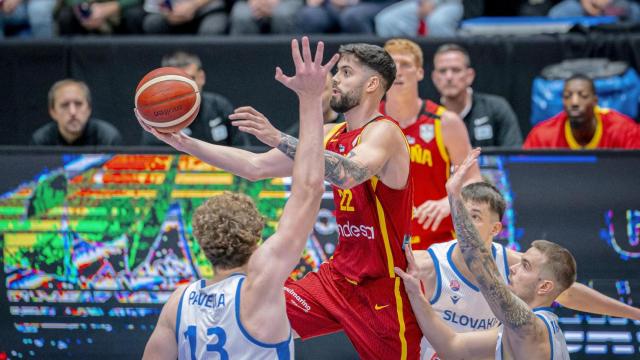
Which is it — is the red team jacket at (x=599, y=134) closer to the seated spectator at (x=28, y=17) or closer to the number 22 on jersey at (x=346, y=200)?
the number 22 on jersey at (x=346, y=200)

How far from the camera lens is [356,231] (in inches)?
206

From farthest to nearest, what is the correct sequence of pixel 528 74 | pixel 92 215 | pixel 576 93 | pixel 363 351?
pixel 528 74 → pixel 576 93 → pixel 92 215 → pixel 363 351

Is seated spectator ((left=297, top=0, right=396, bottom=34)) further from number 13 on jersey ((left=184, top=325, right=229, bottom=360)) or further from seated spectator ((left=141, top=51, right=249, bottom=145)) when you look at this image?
number 13 on jersey ((left=184, top=325, right=229, bottom=360))

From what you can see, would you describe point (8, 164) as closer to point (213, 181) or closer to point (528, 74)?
point (213, 181)

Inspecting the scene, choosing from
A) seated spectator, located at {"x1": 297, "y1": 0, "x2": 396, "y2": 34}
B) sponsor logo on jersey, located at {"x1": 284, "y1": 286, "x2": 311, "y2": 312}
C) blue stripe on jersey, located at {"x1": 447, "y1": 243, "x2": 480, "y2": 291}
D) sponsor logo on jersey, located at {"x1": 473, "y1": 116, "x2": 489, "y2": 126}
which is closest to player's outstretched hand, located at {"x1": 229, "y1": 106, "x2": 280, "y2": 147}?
sponsor logo on jersey, located at {"x1": 284, "y1": 286, "x2": 311, "y2": 312}

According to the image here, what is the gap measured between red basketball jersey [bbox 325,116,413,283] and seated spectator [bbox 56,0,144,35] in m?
5.72

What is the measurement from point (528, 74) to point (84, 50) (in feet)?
14.1

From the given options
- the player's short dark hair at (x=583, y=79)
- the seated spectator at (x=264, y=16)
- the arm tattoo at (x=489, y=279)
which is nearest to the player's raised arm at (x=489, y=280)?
the arm tattoo at (x=489, y=279)

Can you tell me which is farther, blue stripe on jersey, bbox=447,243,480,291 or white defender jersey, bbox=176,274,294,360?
blue stripe on jersey, bbox=447,243,480,291

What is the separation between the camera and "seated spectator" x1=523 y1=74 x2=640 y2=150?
805 cm

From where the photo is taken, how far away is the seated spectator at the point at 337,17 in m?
9.70

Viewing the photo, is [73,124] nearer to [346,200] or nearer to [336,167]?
[346,200]

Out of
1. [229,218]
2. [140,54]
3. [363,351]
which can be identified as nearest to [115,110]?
[140,54]

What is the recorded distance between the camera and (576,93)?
8.27 m
